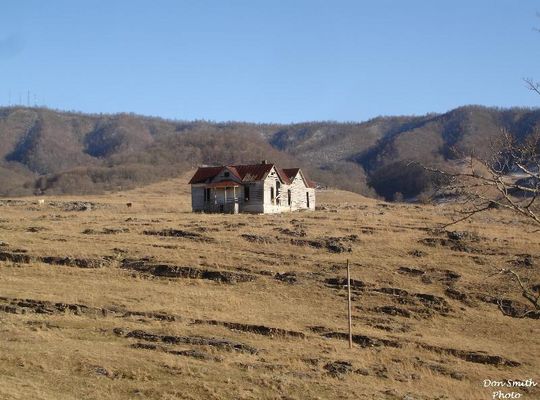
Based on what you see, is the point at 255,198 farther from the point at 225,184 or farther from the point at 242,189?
the point at 225,184

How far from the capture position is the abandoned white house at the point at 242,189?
55.3 metres

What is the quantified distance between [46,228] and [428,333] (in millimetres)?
27017

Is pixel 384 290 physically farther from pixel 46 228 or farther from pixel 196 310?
pixel 46 228

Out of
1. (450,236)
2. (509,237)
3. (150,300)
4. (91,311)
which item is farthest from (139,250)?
(509,237)

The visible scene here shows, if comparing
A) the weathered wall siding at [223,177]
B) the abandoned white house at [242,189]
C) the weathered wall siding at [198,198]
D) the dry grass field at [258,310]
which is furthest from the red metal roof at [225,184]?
the dry grass field at [258,310]

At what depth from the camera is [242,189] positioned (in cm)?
5600

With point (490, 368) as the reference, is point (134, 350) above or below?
above

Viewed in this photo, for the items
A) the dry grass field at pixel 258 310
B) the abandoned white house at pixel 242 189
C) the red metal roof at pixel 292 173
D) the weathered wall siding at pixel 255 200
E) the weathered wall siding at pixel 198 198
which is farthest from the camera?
the red metal roof at pixel 292 173

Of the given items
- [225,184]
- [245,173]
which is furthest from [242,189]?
[225,184]

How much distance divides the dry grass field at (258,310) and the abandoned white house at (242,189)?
10186 mm

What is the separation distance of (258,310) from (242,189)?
105 ft

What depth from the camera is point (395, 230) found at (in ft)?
136

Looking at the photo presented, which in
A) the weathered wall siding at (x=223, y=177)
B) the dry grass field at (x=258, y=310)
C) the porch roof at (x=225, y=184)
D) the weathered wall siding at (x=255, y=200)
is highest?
the weathered wall siding at (x=223, y=177)

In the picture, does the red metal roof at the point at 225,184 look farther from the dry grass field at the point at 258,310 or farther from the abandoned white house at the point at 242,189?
the dry grass field at the point at 258,310
